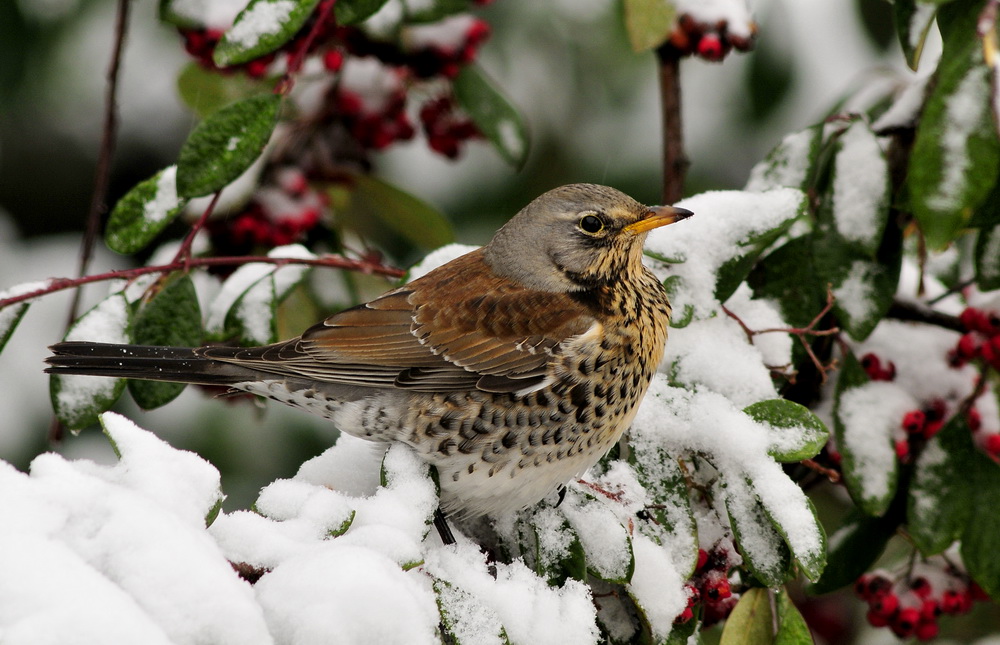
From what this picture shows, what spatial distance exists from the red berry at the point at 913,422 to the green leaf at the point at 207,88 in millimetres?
2129

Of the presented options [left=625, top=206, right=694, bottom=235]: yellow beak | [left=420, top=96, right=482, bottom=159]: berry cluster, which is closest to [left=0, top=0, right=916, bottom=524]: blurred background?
[left=420, top=96, right=482, bottom=159]: berry cluster

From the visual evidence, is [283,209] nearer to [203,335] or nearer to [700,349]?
[203,335]

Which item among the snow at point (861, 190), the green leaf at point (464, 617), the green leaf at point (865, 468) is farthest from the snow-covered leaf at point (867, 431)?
the green leaf at point (464, 617)

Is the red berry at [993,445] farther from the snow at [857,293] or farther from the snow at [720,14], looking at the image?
the snow at [720,14]

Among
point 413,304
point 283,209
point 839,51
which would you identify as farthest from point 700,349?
point 839,51

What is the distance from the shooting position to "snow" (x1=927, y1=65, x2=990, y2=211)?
1.78 m

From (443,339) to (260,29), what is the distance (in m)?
0.78

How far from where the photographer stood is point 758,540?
1861 mm

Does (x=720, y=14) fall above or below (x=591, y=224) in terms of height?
above

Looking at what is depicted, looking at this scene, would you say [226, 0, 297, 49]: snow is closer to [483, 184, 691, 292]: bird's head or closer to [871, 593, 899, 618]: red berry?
[483, 184, 691, 292]: bird's head

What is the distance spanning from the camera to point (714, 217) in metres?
2.20

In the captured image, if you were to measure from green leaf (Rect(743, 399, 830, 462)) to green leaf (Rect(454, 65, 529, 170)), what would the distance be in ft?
3.98

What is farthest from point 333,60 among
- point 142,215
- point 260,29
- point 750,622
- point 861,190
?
point 750,622

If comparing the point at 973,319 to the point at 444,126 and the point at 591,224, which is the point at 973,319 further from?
the point at 444,126
